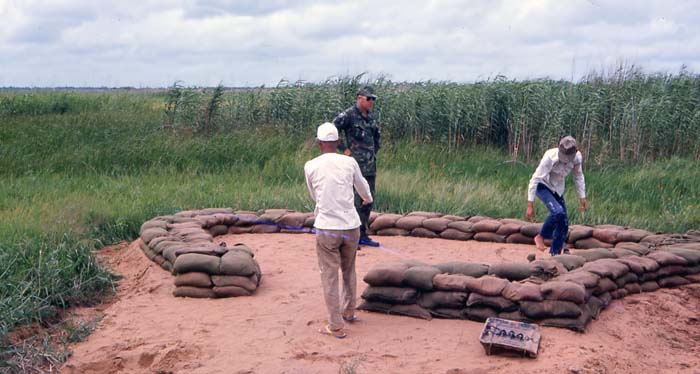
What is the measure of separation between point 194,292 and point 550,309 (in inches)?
116

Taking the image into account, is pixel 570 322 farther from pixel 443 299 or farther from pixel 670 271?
pixel 670 271

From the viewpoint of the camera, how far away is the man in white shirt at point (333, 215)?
5727mm

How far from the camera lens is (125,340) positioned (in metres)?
6.04

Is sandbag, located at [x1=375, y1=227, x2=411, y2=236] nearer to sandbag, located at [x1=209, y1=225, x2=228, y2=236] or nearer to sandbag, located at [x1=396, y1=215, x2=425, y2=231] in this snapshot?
sandbag, located at [x1=396, y1=215, x2=425, y2=231]

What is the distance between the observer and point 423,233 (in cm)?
926

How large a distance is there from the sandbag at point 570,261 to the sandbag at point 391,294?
1.34m

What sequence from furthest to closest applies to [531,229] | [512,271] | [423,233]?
1. [423,233]
2. [531,229]
3. [512,271]

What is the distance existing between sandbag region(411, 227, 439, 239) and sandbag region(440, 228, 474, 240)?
3.9 inches

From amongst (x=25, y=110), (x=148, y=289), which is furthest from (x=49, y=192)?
(x=25, y=110)

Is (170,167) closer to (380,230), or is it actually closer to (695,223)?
(380,230)

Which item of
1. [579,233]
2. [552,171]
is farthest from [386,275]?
[579,233]

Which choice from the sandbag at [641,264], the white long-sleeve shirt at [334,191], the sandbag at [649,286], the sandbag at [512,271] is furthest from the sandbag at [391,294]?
the sandbag at [649,286]

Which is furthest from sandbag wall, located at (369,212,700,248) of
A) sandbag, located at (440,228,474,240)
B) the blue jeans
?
the blue jeans

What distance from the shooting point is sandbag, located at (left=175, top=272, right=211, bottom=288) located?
6.90m
